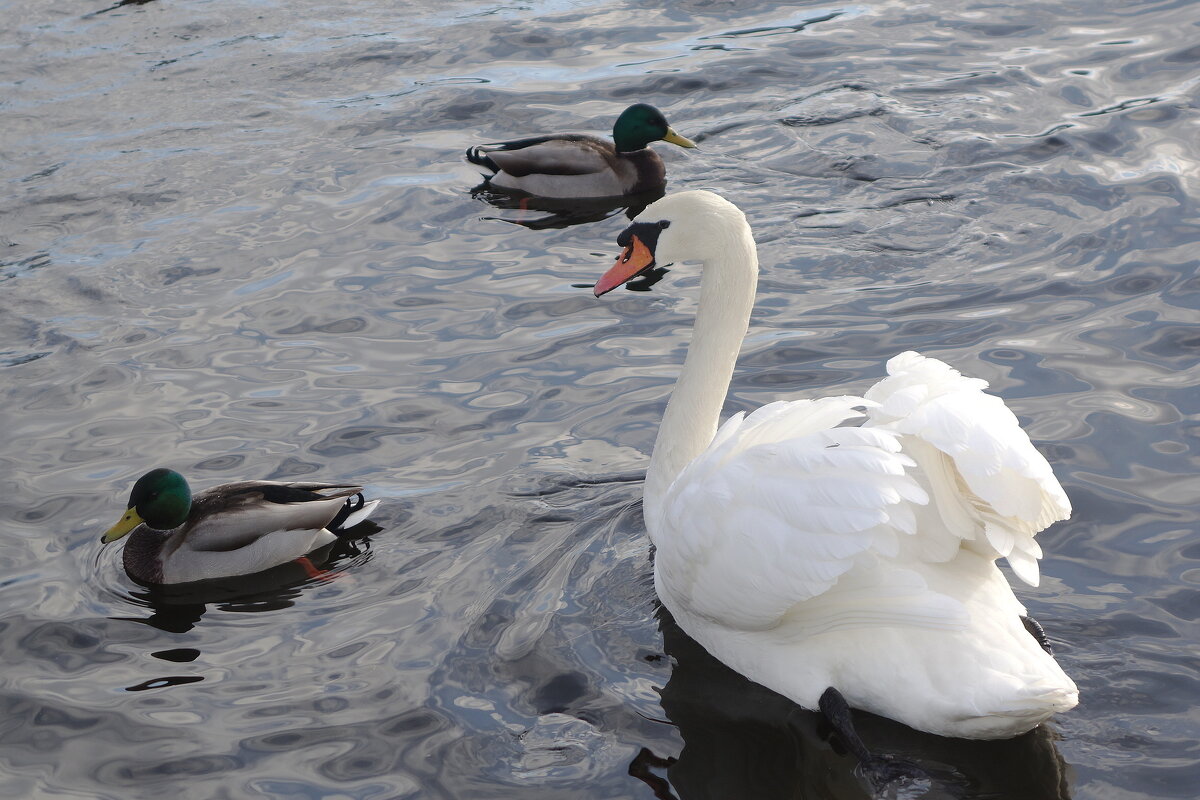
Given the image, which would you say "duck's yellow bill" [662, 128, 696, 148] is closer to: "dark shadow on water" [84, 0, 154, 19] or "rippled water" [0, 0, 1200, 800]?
"rippled water" [0, 0, 1200, 800]

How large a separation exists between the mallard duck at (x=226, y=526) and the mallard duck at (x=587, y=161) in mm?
4588

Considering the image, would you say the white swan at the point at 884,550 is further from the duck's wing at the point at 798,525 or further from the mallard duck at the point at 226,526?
the mallard duck at the point at 226,526

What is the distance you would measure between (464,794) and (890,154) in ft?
22.7

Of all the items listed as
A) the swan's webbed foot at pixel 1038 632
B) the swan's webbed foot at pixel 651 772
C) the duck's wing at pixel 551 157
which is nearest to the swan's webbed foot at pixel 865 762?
the swan's webbed foot at pixel 651 772

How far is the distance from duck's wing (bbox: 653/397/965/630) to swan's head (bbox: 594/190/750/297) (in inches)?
44.0

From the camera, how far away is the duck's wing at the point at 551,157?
→ 10.9 meters

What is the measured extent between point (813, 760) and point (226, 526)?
123 inches

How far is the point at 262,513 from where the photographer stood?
6.79 m

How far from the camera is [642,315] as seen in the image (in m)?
8.95

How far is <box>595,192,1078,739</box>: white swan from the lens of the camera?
467 centimetres

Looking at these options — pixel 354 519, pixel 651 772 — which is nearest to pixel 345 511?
pixel 354 519

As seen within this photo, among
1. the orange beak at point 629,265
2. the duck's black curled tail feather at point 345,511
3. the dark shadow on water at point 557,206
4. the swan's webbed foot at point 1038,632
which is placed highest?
the orange beak at point 629,265

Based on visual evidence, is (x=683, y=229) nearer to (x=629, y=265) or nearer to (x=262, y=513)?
(x=629, y=265)

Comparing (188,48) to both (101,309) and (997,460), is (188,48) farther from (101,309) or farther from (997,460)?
(997,460)
